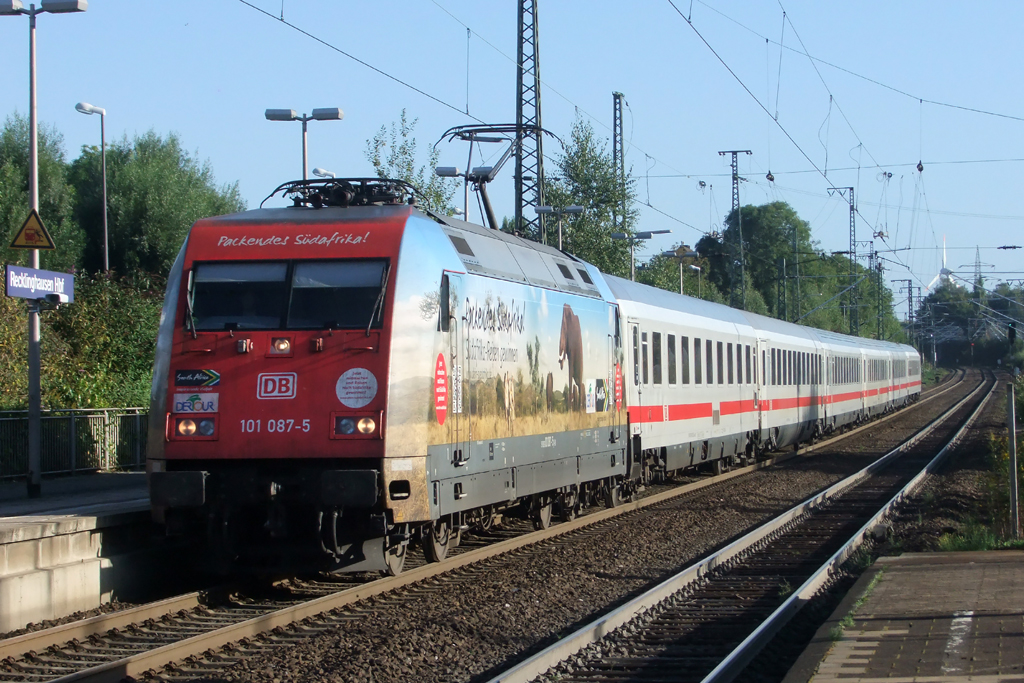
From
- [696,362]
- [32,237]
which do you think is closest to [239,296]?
[32,237]

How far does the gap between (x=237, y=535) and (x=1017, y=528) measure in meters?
9.09

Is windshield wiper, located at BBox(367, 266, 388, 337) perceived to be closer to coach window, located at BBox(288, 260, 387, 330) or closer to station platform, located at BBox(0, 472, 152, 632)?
coach window, located at BBox(288, 260, 387, 330)

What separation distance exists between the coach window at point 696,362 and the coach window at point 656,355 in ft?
7.30

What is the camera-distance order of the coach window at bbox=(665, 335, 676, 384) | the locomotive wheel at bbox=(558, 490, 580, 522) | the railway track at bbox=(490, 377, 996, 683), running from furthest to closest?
the coach window at bbox=(665, 335, 676, 384) < the locomotive wheel at bbox=(558, 490, 580, 522) < the railway track at bbox=(490, 377, 996, 683)

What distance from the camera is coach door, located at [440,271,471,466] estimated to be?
10500mm

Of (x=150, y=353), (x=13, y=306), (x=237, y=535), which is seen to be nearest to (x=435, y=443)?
(x=237, y=535)

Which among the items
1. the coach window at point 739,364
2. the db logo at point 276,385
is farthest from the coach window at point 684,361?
the db logo at point 276,385

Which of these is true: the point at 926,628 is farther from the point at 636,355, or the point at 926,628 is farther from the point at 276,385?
the point at 636,355

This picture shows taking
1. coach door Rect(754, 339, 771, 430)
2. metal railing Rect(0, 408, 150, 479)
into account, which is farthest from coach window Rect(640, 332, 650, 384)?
coach door Rect(754, 339, 771, 430)

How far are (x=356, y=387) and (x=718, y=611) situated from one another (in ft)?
11.9

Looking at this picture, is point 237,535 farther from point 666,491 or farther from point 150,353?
point 150,353

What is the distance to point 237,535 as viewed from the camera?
387 inches

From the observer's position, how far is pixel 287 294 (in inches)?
395

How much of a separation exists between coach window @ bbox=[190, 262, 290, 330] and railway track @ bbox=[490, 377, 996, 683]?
12.4 ft
